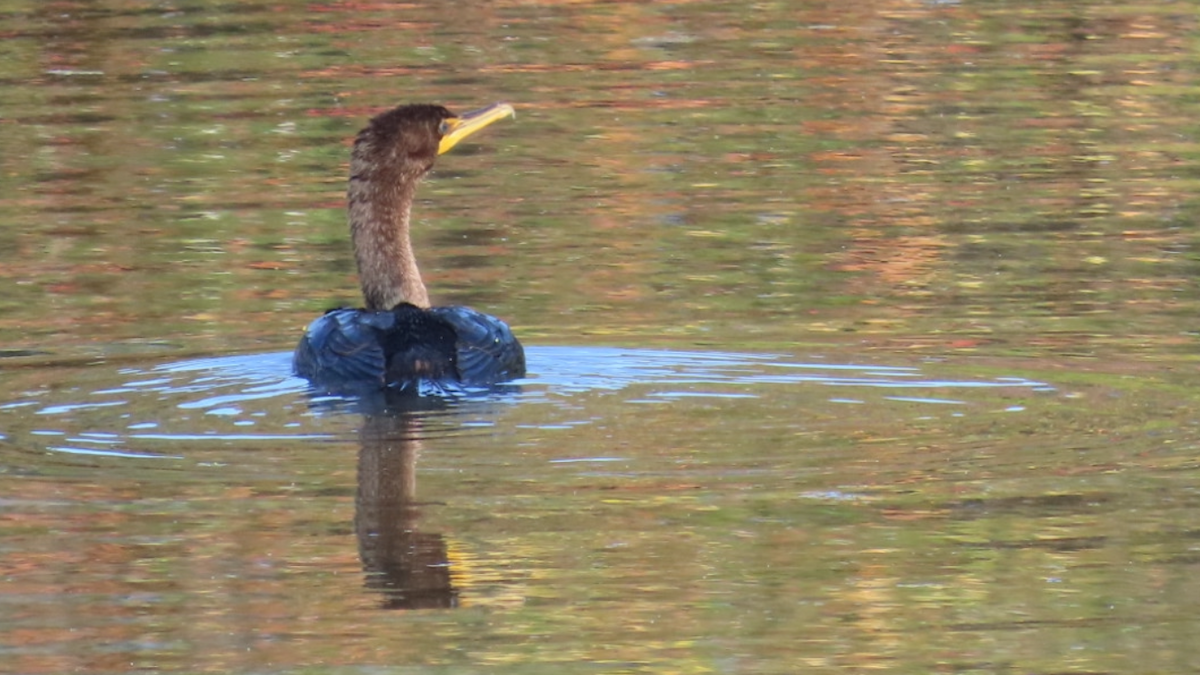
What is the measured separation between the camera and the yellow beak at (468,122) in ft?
37.2

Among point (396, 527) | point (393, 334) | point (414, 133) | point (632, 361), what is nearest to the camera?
→ point (396, 527)

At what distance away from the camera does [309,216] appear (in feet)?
45.4

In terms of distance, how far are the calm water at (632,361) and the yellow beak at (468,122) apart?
0.77 meters

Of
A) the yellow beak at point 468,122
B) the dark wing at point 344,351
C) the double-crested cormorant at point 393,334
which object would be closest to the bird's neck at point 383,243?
the double-crested cormorant at point 393,334

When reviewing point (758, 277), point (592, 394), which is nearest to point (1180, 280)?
point (758, 277)

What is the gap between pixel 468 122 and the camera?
37.4ft

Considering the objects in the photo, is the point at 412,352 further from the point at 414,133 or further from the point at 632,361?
the point at 414,133

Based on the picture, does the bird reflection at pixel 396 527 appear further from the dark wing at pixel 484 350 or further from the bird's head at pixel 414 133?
the bird's head at pixel 414 133

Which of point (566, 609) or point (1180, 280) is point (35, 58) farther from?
point (566, 609)

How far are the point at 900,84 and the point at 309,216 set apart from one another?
530 cm

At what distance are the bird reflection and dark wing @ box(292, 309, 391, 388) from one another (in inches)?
19.5

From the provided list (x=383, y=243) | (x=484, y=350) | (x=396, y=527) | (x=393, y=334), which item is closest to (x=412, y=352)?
(x=393, y=334)

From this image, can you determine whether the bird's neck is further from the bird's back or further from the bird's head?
the bird's back

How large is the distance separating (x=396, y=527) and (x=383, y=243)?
3504 mm
